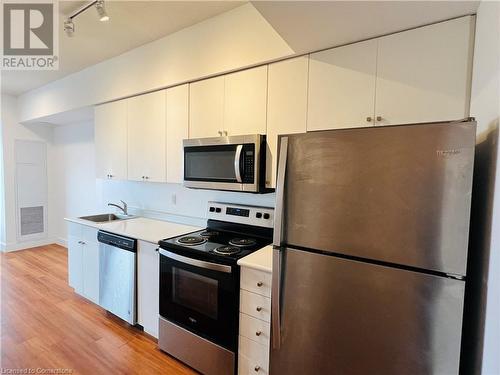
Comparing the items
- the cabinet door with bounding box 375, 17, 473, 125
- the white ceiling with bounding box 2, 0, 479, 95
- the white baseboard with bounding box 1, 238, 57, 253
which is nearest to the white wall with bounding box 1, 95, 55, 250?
the white baseboard with bounding box 1, 238, 57, 253

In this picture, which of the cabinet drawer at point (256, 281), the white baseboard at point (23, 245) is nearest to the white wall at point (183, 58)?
the cabinet drawer at point (256, 281)

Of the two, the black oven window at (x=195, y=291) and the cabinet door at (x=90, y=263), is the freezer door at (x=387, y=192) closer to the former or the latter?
the black oven window at (x=195, y=291)

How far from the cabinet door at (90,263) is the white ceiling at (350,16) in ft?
8.56

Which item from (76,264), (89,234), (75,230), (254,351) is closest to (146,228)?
(89,234)

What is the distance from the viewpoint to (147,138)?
268 centimetres

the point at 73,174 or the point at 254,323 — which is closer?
the point at 254,323

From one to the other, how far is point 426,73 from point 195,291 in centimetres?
195

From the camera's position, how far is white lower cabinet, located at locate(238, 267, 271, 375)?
64.4 inches

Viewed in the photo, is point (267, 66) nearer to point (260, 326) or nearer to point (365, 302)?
point (365, 302)

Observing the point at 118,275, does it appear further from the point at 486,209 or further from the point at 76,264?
the point at 486,209

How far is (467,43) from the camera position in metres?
1.29

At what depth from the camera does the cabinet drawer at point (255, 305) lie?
1.63 m

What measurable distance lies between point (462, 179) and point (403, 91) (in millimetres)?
674

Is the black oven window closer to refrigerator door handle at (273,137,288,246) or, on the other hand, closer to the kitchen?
the kitchen
